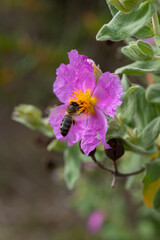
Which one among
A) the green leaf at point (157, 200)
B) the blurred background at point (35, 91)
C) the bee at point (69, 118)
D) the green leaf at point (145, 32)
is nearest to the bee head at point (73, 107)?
the bee at point (69, 118)

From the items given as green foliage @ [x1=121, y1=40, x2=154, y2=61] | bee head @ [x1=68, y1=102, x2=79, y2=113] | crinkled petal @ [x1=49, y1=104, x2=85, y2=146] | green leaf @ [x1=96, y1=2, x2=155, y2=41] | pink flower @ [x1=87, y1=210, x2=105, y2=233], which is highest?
green leaf @ [x1=96, y1=2, x2=155, y2=41]

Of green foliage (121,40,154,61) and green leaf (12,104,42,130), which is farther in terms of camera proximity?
green leaf (12,104,42,130)

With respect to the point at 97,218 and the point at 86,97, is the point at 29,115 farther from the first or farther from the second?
the point at 97,218

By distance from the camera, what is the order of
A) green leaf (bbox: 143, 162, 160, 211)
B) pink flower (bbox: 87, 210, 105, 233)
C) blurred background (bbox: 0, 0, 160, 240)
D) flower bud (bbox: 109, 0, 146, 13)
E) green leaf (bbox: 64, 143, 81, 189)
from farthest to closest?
blurred background (bbox: 0, 0, 160, 240), pink flower (bbox: 87, 210, 105, 233), green leaf (bbox: 64, 143, 81, 189), green leaf (bbox: 143, 162, 160, 211), flower bud (bbox: 109, 0, 146, 13)

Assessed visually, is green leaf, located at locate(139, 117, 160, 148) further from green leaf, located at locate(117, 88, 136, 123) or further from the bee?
the bee

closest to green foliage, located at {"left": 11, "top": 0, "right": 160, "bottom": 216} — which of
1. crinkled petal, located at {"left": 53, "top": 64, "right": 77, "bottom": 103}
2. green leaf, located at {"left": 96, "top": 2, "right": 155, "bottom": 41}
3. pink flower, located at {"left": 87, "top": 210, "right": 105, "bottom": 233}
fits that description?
green leaf, located at {"left": 96, "top": 2, "right": 155, "bottom": 41}

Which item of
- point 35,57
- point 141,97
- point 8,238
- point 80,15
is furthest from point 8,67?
point 141,97

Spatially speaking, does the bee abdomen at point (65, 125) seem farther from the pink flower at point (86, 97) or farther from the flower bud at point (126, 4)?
the flower bud at point (126, 4)
